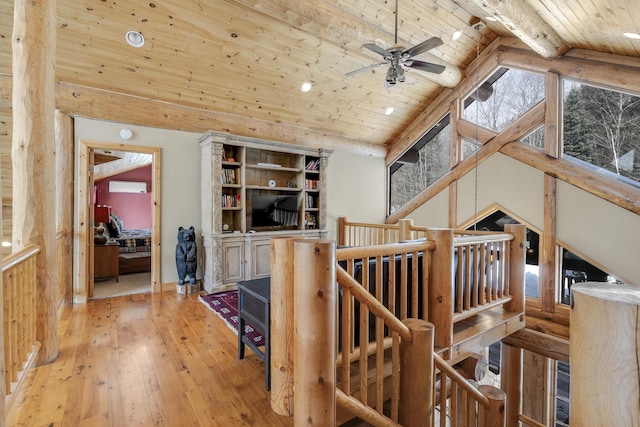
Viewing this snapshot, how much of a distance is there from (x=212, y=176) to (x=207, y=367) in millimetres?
2777

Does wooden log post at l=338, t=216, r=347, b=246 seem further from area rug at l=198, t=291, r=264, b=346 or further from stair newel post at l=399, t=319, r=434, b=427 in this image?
stair newel post at l=399, t=319, r=434, b=427

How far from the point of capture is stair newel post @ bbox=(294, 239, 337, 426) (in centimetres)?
156

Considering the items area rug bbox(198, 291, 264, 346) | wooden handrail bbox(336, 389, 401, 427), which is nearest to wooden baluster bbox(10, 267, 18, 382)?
area rug bbox(198, 291, 264, 346)

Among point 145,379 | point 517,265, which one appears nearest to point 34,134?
point 145,379

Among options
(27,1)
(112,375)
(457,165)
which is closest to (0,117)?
(27,1)

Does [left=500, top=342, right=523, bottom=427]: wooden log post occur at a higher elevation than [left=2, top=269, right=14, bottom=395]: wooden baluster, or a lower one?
lower

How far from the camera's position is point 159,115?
454 cm

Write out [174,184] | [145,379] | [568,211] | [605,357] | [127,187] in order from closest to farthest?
[605,357] < [145,379] < [568,211] < [174,184] < [127,187]

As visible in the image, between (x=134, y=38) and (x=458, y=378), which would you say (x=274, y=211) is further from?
(x=458, y=378)

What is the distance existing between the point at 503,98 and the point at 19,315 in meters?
6.67

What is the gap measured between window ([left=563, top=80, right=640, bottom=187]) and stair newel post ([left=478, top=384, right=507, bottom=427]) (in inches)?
137

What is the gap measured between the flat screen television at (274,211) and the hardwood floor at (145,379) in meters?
2.09

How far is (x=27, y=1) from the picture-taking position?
2.48 meters

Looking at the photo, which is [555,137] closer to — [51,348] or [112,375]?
[112,375]
